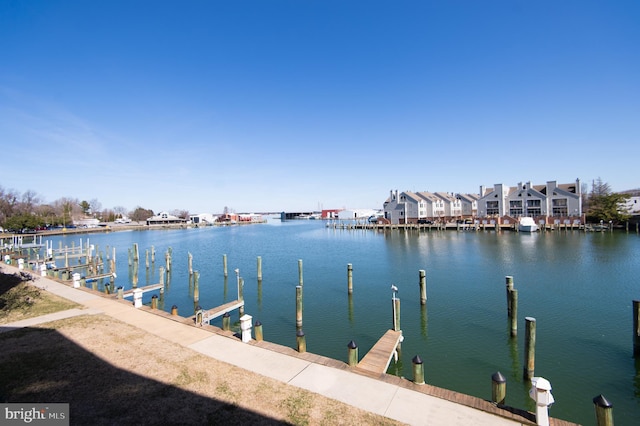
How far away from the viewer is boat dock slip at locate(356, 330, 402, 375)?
10.5 meters

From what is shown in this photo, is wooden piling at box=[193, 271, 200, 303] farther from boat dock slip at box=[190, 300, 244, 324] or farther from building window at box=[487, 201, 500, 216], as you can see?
building window at box=[487, 201, 500, 216]

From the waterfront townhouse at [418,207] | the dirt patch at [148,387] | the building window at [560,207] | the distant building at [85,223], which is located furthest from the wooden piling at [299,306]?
the distant building at [85,223]

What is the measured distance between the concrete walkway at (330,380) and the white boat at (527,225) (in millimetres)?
71214

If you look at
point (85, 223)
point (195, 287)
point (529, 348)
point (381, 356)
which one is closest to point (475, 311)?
point (529, 348)

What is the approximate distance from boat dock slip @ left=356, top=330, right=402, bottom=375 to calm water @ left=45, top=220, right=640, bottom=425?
3.95 feet

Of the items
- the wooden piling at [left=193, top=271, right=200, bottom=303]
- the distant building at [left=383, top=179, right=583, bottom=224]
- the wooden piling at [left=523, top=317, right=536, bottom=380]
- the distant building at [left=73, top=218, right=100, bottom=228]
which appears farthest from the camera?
the distant building at [left=73, top=218, right=100, bottom=228]

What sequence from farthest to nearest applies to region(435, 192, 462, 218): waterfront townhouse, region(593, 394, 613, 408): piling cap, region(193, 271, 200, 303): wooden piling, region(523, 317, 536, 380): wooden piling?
region(435, 192, 462, 218): waterfront townhouse → region(193, 271, 200, 303): wooden piling → region(523, 317, 536, 380): wooden piling → region(593, 394, 613, 408): piling cap

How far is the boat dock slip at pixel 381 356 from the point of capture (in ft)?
34.4

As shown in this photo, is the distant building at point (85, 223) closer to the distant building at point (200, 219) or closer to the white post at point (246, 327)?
the distant building at point (200, 219)

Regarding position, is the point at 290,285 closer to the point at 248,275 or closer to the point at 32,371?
the point at 248,275

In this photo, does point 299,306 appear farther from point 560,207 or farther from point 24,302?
point 560,207

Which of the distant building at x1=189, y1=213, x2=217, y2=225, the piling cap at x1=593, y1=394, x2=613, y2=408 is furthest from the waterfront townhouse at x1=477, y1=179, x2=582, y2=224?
the distant building at x1=189, y1=213, x2=217, y2=225

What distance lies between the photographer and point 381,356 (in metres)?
11.8

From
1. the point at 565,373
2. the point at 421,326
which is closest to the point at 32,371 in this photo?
the point at 421,326
